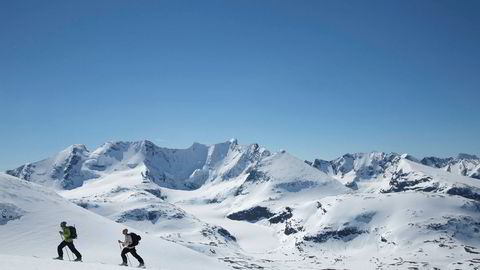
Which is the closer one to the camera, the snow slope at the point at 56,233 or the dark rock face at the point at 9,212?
the snow slope at the point at 56,233

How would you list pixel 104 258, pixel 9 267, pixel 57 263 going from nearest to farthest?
pixel 9 267 → pixel 57 263 → pixel 104 258

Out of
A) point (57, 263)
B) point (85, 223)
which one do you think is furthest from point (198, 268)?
point (57, 263)

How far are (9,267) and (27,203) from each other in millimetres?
69170

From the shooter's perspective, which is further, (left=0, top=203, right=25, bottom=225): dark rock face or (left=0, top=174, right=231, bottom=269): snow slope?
(left=0, top=203, right=25, bottom=225): dark rock face

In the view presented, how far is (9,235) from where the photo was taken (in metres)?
74.2

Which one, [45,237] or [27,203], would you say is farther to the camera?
[27,203]

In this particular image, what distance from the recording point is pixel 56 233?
3041 inches

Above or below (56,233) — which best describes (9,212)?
above

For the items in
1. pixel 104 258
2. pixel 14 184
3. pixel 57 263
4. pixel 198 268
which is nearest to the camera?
pixel 57 263

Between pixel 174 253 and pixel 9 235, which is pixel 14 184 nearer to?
pixel 9 235

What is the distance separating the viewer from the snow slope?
237ft

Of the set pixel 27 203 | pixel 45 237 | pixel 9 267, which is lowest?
pixel 9 267

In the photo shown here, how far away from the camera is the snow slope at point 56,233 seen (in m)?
72.2

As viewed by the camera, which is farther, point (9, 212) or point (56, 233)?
point (9, 212)
